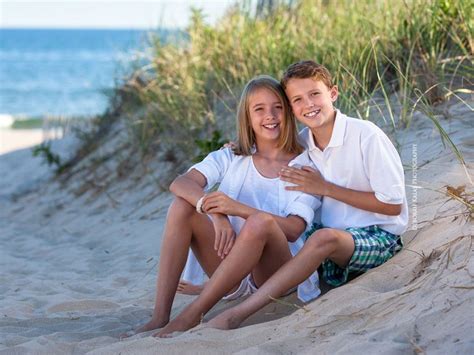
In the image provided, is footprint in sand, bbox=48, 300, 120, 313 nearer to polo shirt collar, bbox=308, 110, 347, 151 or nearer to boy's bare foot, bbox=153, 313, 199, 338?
boy's bare foot, bbox=153, 313, 199, 338

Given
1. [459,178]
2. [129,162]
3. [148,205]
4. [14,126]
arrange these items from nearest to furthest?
[459,178], [148,205], [129,162], [14,126]

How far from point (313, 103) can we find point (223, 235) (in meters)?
0.68

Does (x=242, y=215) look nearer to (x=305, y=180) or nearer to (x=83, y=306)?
(x=305, y=180)

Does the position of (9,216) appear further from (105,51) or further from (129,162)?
(105,51)

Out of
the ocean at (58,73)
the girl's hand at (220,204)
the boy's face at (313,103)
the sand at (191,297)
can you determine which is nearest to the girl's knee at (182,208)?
the girl's hand at (220,204)

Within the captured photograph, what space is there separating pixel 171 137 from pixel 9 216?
6.06ft

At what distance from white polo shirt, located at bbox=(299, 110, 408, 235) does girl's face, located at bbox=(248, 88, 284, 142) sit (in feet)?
0.85

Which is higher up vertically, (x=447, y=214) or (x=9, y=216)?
(x=447, y=214)

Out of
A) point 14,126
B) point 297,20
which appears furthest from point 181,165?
point 14,126

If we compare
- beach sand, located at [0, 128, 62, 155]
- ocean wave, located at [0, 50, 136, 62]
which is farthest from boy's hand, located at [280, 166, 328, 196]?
ocean wave, located at [0, 50, 136, 62]

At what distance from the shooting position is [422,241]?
3754 mm

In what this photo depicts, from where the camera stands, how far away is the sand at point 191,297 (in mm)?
2883

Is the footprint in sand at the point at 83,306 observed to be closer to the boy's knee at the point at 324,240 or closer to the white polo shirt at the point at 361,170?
the white polo shirt at the point at 361,170

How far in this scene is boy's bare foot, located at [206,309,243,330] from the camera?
3.42m
